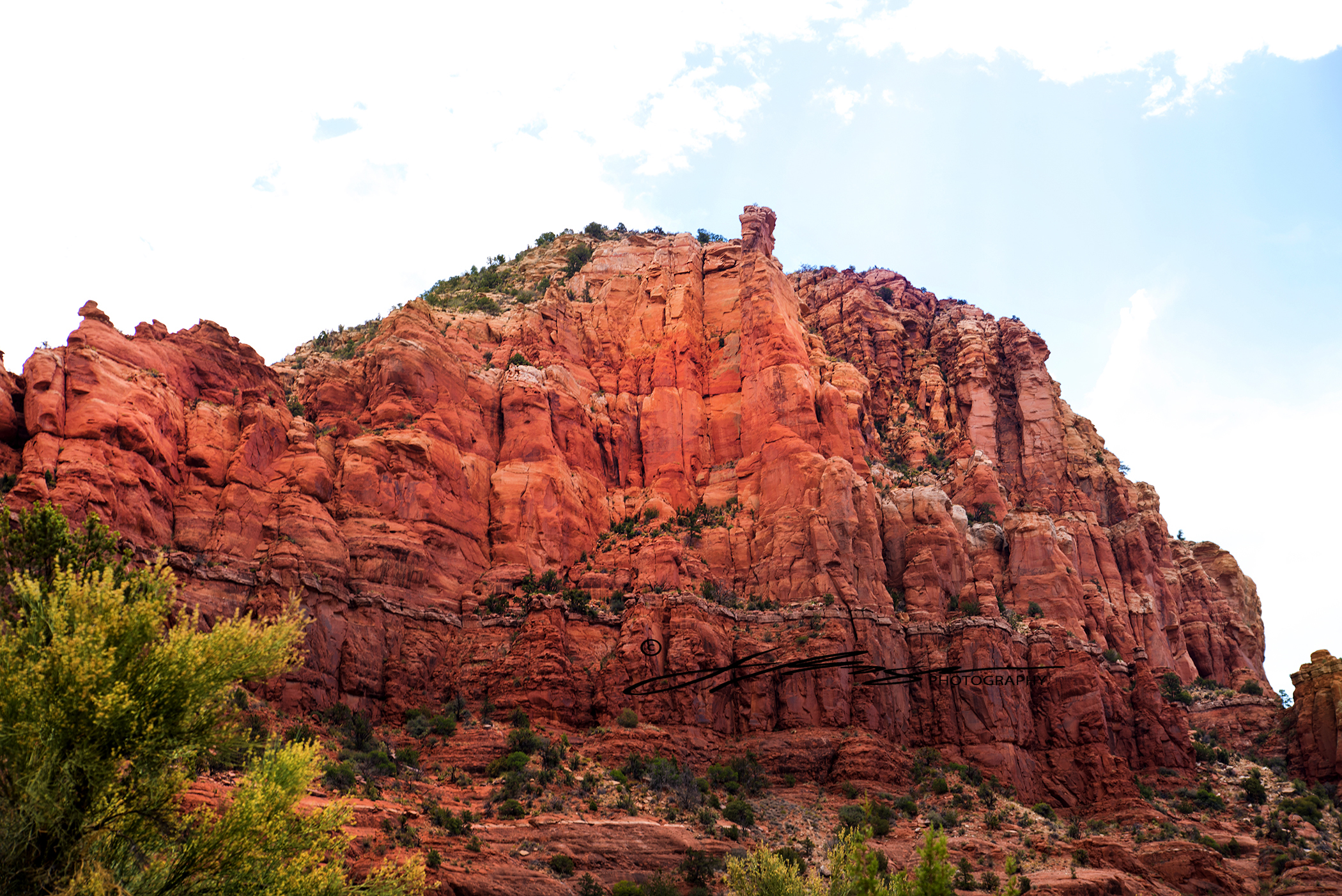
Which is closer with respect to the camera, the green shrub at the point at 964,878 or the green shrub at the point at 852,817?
the green shrub at the point at 964,878

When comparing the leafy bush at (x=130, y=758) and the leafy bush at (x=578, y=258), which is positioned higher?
the leafy bush at (x=578, y=258)

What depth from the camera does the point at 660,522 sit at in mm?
66688

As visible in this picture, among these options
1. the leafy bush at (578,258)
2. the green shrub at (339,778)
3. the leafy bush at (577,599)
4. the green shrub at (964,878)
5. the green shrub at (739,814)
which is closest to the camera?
the green shrub at (339,778)

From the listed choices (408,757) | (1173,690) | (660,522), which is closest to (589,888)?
(408,757)

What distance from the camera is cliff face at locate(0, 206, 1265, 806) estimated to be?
4975 centimetres

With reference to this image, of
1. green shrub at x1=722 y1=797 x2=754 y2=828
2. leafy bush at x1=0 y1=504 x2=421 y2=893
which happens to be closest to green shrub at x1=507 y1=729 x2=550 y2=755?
green shrub at x1=722 y1=797 x2=754 y2=828

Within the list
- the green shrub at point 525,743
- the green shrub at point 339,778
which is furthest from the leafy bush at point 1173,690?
the green shrub at point 339,778

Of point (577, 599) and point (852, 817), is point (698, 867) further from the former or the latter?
point (577, 599)

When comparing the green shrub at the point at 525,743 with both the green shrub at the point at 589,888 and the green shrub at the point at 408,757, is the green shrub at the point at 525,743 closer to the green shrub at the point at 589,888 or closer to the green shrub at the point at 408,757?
the green shrub at the point at 408,757

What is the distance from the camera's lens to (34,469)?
143ft

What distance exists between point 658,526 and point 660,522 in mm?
962

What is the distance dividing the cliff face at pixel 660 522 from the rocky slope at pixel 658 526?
19cm

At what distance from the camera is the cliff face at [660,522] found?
4975 cm

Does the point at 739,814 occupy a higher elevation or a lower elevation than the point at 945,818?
higher
